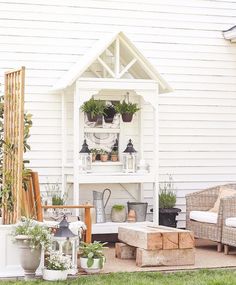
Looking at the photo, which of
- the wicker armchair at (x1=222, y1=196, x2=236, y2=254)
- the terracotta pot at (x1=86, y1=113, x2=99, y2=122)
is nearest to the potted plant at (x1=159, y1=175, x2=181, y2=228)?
the wicker armchair at (x1=222, y1=196, x2=236, y2=254)

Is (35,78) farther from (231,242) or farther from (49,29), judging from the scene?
(231,242)

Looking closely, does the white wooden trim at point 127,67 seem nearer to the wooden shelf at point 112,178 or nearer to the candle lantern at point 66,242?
the wooden shelf at point 112,178

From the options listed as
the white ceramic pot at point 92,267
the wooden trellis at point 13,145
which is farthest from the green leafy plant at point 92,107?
the white ceramic pot at point 92,267

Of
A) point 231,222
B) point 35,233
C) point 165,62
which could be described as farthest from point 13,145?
point 165,62

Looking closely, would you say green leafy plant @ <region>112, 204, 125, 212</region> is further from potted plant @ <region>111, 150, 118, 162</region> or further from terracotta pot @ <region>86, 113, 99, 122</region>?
terracotta pot @ <region>86, 113, 99, 122</region>

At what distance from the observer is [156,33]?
1085 cm

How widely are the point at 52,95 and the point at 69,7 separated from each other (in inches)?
45.9

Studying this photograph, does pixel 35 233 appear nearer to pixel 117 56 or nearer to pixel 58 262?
pixel 58 262

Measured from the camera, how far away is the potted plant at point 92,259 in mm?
8180

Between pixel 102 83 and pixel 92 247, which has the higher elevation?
pixel 102 83

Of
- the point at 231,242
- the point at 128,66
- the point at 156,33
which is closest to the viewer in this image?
the point at 231,242

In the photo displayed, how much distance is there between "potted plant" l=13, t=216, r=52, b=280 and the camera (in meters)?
7.73

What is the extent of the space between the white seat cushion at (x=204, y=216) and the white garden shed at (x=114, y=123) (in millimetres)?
472

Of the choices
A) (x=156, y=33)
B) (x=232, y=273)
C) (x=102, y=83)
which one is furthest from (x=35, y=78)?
(x=232, y=273)
